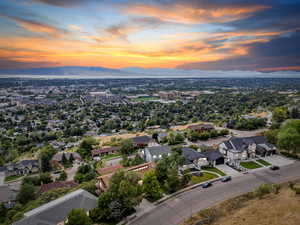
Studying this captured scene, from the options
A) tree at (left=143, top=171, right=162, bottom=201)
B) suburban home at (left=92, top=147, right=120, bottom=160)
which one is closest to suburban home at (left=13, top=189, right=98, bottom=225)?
tree at (left=143, top=171, right=162, bottom=201)

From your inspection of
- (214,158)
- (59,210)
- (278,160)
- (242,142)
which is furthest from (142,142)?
(59,210)

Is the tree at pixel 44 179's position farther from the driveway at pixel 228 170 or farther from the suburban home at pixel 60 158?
the driveway at pixel 228 170

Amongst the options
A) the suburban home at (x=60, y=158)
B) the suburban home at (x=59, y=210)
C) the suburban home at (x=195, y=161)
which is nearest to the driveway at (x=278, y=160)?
the suburban home at (x=195, y=161)

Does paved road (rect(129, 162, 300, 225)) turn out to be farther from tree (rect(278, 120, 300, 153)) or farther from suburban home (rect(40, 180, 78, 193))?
suburban home (rect(40, 180, 78, 193))

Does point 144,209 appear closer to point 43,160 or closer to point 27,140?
point 43,160

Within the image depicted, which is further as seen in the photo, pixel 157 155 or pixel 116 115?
pixel 116 115

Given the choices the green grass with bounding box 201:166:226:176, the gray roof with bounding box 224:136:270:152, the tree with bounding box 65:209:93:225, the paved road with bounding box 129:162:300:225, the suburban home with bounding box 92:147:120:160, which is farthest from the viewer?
the suburban home with bounding box 92:147:120:160

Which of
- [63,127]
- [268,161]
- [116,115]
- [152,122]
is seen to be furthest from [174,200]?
A: [116,115]
